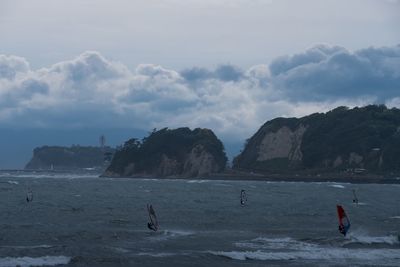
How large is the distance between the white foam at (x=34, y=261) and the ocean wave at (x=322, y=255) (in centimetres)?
656

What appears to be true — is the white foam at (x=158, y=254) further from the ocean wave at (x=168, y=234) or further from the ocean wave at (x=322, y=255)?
the ocean wave at (x=168, y=234)

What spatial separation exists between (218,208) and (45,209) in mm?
13890

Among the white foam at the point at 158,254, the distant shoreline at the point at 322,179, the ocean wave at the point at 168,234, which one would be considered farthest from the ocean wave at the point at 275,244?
the distant shoreline at the point at 322,179

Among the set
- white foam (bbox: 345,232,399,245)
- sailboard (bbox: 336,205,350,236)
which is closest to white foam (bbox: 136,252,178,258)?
white foam (bbox: 345,232,399,245)

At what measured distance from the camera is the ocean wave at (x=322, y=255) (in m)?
34.2

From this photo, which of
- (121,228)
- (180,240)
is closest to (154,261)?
(180,240)

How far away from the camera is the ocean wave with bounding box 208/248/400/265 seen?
1345 inches

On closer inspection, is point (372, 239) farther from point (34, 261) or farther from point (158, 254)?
point (34, 261)

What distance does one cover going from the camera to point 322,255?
116 feet

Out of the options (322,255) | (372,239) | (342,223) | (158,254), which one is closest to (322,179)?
(372,239)

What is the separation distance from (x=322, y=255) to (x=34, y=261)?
11958 millimetres

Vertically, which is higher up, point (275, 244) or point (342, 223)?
point (342, 223)

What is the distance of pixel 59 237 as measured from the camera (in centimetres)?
4044

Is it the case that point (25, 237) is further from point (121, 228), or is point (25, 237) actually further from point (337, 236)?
point (337, 236)
